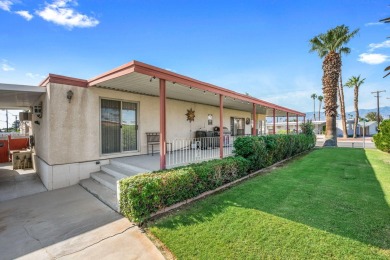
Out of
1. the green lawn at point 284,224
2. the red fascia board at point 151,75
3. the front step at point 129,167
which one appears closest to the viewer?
the green lawn at point 284,224

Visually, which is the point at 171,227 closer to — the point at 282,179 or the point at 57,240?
the point at 57,240

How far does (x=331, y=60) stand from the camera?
16078mm

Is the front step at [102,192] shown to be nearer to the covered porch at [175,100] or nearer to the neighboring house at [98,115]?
the neighboring house at [98,115]

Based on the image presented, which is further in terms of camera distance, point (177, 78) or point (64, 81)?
point (64, 81)

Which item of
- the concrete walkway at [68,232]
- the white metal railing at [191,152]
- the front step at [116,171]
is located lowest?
the concrete walkway at [68,232]

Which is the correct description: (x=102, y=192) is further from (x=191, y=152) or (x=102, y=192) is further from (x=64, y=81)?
(x=191, y=152)

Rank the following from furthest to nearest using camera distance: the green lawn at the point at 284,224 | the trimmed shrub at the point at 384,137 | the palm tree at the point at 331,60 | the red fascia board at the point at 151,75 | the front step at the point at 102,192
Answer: the palm tree at the point at 331,60, the trimmed shrub at the point at 384,137, the front step at the point at 102,192, the red fascia board at the point at 151,75, the green lawn at the point at 284,224

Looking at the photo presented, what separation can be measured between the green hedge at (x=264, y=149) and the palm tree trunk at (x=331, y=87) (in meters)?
7.44

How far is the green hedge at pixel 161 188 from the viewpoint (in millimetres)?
3834

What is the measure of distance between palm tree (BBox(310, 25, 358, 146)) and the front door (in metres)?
16.3

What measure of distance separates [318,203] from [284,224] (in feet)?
4.88

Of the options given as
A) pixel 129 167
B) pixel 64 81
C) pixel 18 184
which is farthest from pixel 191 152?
pixel 18 184

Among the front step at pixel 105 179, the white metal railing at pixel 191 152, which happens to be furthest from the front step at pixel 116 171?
the white metal railing at pixel 191 152

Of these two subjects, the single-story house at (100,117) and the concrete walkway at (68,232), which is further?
the single-story house at (100,117)
